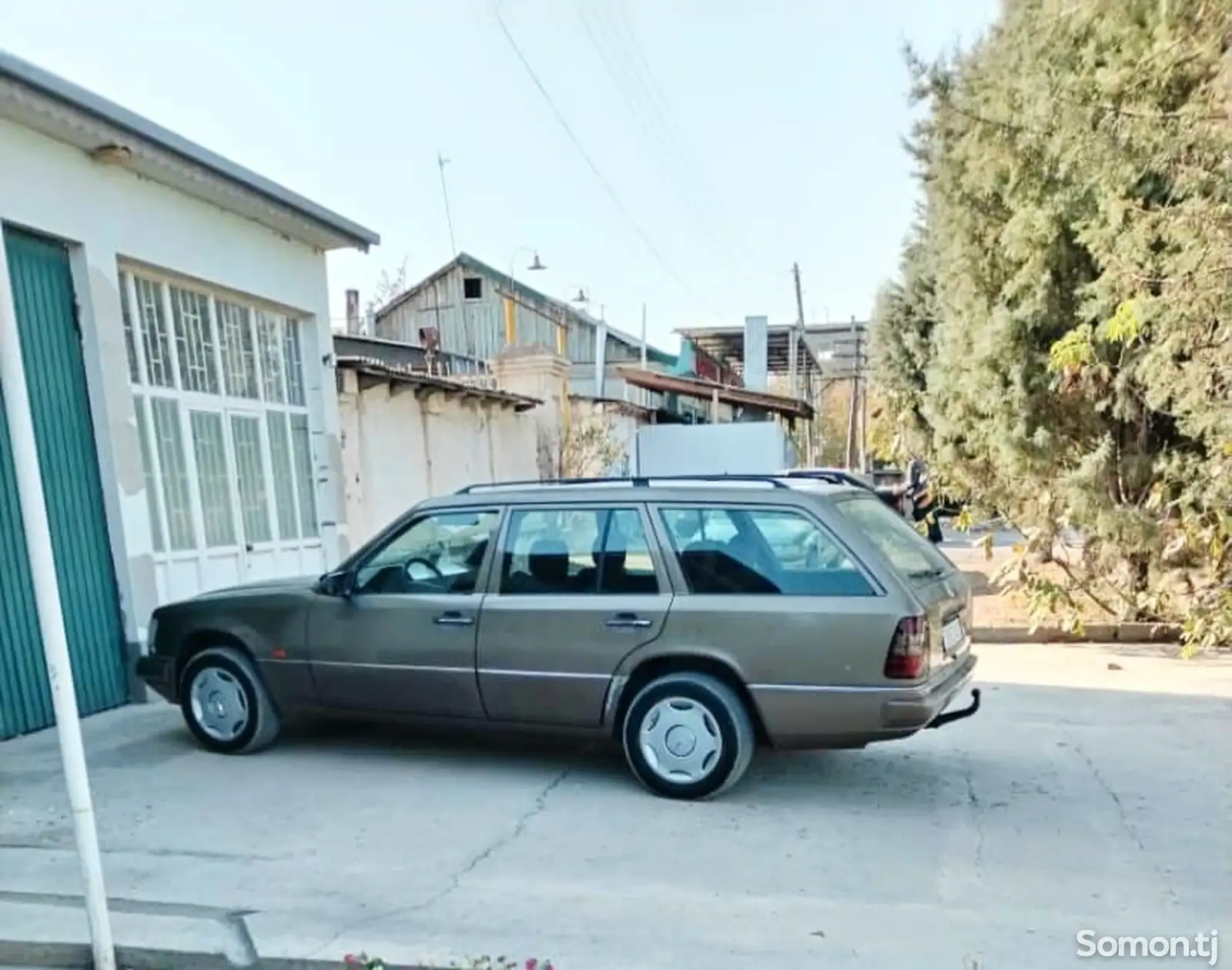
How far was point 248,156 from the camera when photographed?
9.11 meters

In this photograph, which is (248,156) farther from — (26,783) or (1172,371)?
(1172,371)

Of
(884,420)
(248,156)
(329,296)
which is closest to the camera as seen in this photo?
(248,156)

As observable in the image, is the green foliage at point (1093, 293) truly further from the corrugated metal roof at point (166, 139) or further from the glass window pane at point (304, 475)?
the glass window pane at point (304, 475)

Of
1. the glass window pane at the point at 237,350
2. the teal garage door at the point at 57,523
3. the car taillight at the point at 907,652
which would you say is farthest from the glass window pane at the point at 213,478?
the car taillight at the point at 907,652

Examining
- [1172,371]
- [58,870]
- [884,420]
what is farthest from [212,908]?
[884,420]

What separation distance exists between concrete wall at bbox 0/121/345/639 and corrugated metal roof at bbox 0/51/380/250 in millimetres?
510

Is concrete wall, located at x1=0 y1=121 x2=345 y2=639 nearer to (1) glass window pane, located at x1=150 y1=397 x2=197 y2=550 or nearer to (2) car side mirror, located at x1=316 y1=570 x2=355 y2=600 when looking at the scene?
(1) glass window pane, located at x1=150 y1=397 x2=197 y2=550

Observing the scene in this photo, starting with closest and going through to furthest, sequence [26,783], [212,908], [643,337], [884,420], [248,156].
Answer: [212,908] < [26,783] < [248,156] < [884,420] < [643,337]

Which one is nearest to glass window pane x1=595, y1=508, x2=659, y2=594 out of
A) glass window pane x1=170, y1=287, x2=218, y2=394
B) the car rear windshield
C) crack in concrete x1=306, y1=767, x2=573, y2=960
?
the car rear windshield

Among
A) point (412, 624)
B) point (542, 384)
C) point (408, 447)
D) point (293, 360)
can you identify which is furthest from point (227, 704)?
point (542, 384)

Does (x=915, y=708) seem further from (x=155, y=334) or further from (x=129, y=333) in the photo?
(x=155, y=334)

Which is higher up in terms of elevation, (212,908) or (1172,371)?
(1172,371)

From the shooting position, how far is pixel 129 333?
7.32 m

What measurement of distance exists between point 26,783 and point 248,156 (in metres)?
6.43
